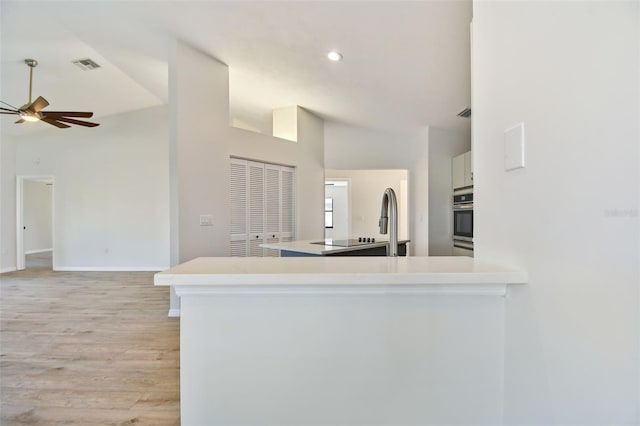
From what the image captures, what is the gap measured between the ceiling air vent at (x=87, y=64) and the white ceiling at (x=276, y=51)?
8 cm

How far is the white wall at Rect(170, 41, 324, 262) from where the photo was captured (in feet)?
11.1

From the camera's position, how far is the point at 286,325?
0.90 meters

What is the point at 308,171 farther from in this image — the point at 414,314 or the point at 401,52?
the point at 414,314

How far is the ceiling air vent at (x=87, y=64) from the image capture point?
4.35 metres

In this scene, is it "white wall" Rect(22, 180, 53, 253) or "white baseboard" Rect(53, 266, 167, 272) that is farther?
"white wall" Rect(22, 180, 53, 253)

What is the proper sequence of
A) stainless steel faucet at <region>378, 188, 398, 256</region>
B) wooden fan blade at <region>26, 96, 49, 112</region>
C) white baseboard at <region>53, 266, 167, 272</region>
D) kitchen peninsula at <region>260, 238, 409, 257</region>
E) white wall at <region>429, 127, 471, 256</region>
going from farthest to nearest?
white baseboard at <region>53, 266, 167, 272</region>, white wall at <region>429, 127, 471, 256</region>, wooden fan blade at <region>26, 96, 49, 112</region>, kitchen peninsula at <region>260, 238, 409, 257</region>, stainless steel faucet at <region>378, 188, 398, 256</region>

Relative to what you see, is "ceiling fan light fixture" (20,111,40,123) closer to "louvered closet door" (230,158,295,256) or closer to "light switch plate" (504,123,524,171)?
"louvered closet door" (230,158,295,256)

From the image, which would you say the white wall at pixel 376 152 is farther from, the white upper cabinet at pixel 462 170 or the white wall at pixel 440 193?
the white upper cabinet at pixel 462 170

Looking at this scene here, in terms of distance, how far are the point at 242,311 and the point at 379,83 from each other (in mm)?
3304

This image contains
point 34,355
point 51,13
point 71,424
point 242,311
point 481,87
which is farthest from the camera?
Answer: point 51,13

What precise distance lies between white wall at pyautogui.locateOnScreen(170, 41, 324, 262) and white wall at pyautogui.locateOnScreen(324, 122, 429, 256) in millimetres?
1523

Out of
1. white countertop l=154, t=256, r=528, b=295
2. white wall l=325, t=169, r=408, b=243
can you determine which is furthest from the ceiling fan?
white wall l=325, t=169, r=408, b=243

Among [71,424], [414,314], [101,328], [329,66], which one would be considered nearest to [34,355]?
[101,328]

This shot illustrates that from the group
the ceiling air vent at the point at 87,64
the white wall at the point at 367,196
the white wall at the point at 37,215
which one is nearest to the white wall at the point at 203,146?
the ceiling air vent at the point at 87,64
